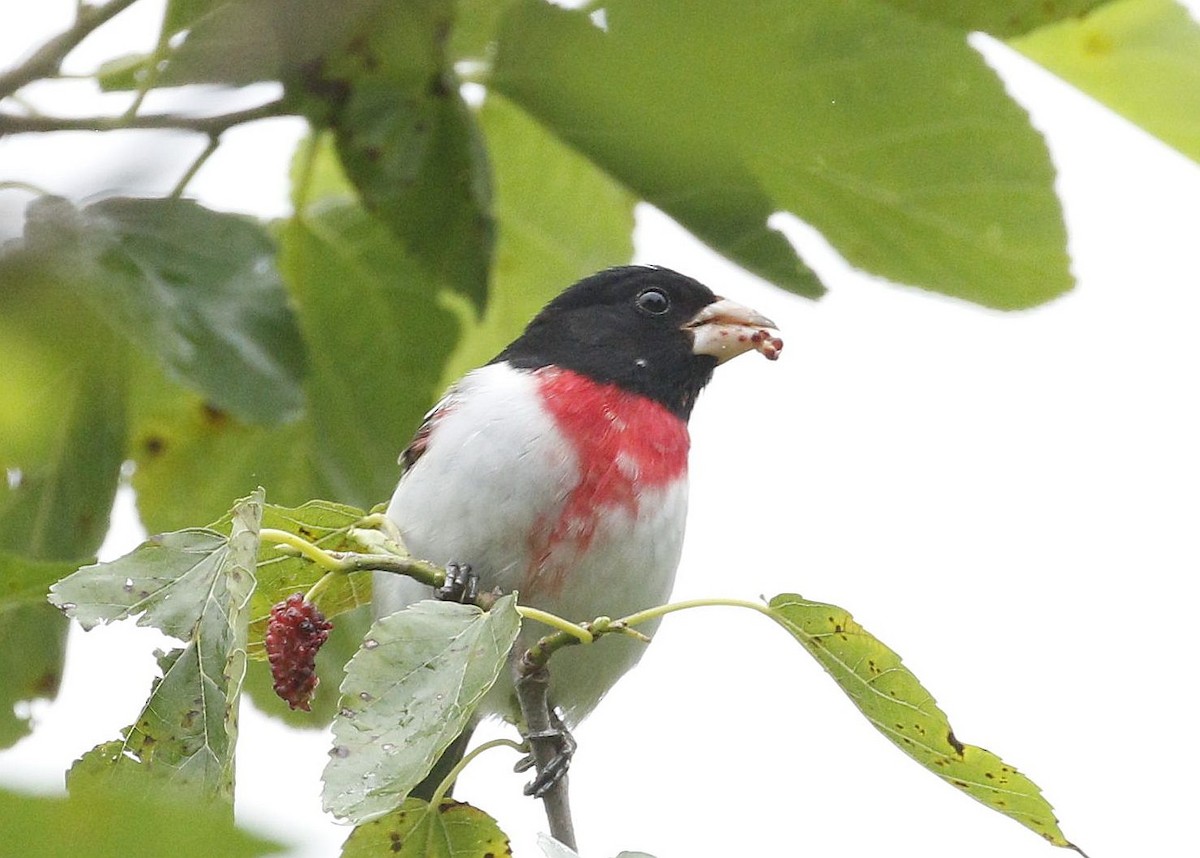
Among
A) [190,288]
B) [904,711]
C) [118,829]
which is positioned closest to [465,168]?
[190,288]

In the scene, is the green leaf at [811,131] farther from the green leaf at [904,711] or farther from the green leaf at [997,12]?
the green leaf at [904,711]

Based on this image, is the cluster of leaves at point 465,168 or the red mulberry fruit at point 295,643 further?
the cluster of leaves at point 465,168

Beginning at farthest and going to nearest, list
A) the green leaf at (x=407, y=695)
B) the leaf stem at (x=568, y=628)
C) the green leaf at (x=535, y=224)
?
the green leaf at (x=535, y=224)
the leaf stem at (x=568, y=628)
the green leaf at (x=407, y=695)

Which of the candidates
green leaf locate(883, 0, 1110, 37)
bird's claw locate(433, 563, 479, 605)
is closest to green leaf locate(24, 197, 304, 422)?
bird's claw locate(433, 563, 479, 605)

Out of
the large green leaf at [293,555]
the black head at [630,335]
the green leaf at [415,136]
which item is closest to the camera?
the large green leaf at [293,555]

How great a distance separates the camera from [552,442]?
327 centimetres

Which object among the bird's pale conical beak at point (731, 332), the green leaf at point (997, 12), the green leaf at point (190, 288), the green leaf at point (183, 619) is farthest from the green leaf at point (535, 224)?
the green leaf at point (183, 619)

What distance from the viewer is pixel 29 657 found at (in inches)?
124

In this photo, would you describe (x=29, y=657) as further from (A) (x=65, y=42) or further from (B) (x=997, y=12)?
(B) (x=997, y=12)

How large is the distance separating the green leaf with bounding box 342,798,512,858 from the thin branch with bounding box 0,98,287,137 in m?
1.46

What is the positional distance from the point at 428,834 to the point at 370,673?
465 mm

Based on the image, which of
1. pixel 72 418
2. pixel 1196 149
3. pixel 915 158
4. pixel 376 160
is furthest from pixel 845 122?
pixel 72 418

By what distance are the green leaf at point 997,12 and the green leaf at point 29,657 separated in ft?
6.94

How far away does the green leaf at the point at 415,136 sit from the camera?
299 cm
